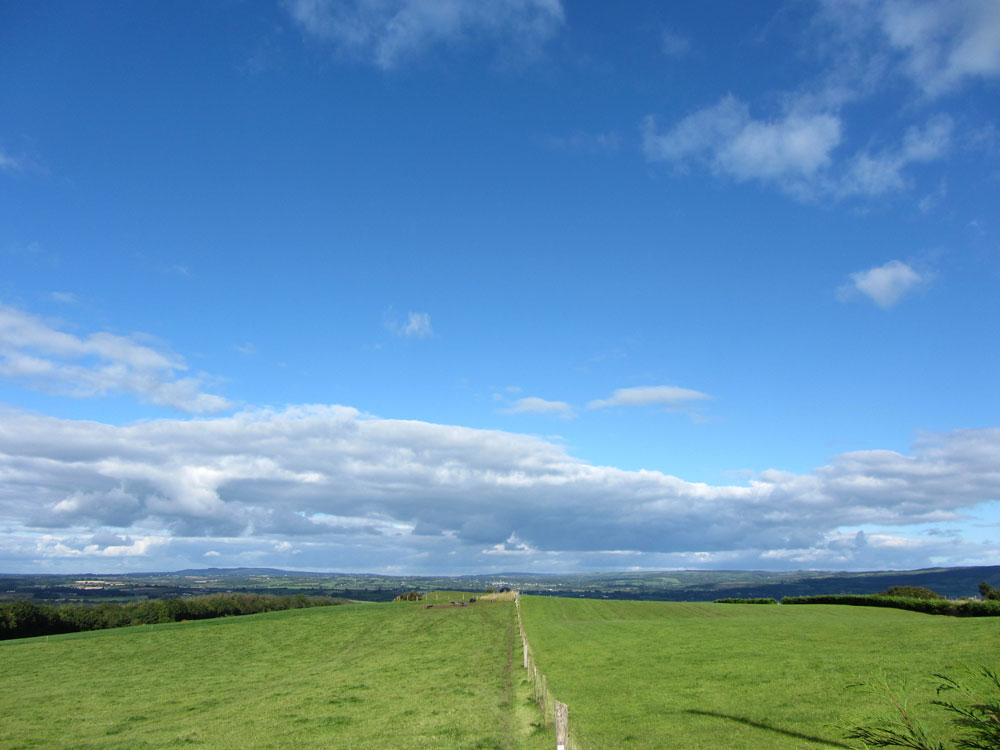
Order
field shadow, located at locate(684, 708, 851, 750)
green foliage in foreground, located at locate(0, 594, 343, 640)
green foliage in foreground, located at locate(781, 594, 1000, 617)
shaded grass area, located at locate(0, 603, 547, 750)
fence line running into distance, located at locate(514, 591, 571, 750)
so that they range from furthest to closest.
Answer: green foliage in foreground, located at locate(0, 594, 343, 640) < green foliage in foreground, located at locate(781, 594, 1000, 617) < shaded grass area, located at locate(0, 603, 547, 750) < field shadow, located at locate(684, 708, 851, 750) < fence line running into distance, located at locate(514, 591, 571, 750)

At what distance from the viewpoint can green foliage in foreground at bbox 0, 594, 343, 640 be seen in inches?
3728

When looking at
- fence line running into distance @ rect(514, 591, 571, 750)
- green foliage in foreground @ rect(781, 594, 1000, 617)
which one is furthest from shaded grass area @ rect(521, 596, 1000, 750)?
green foliage in foreground @ rect(781, 594, 1000, 617)

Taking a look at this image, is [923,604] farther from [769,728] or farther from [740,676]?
[769,728]

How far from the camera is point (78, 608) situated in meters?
107

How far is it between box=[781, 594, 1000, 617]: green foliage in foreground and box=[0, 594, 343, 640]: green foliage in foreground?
104 metres

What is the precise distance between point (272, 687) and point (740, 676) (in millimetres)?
31536

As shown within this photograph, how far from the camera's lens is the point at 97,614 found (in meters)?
106

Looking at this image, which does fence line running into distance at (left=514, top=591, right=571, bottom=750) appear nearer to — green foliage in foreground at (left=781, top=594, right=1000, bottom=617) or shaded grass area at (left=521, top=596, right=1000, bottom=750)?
shaded grass area at (left=521, top=596, right=1000, bottom=750)

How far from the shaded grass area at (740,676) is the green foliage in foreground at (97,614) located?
83.1m

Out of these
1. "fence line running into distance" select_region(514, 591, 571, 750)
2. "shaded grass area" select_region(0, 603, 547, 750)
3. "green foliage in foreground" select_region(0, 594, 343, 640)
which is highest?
"fence line running into distance" select_region(514, 591, 571, 750)

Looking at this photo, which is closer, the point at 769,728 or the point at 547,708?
the point at 769,728

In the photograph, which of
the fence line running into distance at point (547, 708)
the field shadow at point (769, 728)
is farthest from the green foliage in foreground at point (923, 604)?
the field shadow at point (769, 728)

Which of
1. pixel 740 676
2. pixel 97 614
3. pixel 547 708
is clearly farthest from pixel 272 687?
pixel 97 614

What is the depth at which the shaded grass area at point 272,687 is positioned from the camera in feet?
94.4
